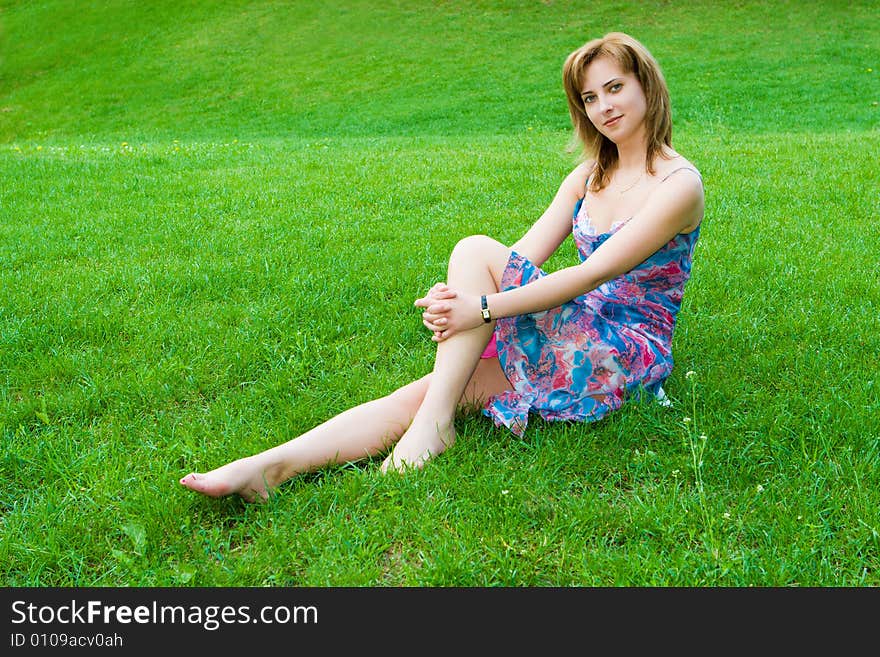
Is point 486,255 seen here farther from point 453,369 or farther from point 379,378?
point 379,378

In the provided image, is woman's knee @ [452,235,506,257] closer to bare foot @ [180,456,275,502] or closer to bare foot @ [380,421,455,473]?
bare foot @ [380,421,455,473]

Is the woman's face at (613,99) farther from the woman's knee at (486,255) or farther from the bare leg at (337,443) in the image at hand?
the bare leg at (337,443)

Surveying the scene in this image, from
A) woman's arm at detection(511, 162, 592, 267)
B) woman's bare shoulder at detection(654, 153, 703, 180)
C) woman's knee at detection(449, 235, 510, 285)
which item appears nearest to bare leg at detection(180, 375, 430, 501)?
woman's knee at detection(449, 235, 510, 285)

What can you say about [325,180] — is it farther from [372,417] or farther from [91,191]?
[372,417]

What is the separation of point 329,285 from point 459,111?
1419 centimetres

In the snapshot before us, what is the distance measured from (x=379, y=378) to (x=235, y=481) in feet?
3.89

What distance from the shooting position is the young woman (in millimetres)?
2914

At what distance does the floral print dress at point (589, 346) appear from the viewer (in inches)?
119

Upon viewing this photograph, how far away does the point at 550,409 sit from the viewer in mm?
3082

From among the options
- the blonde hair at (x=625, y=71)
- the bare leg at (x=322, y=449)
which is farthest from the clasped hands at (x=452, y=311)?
the blonde hair at (x=625, y=71)

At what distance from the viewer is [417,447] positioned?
2.87m

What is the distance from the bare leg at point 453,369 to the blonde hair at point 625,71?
683mm

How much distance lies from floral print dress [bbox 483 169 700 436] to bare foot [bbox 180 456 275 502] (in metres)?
0.94

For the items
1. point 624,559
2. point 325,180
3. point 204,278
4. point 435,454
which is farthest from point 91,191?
point 624,559
